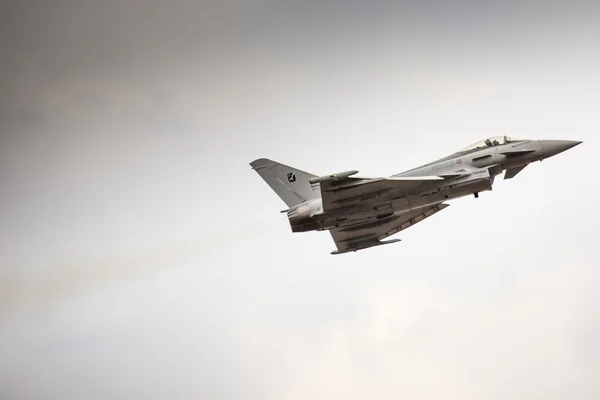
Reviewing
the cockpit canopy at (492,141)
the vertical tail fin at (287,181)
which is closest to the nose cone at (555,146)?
the cockpit canopy at (492,141)

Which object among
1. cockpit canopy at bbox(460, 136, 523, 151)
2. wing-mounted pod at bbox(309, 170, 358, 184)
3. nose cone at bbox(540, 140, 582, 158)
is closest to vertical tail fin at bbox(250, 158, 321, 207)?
wing-mounted pod at bbox(309, 170, 358, 184)

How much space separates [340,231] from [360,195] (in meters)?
5.75

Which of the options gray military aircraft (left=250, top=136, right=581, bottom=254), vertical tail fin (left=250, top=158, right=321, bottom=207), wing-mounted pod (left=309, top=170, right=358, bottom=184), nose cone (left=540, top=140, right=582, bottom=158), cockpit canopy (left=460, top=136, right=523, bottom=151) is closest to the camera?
wing-mounted pod (left=309, top=170, right=358, bottom=184)

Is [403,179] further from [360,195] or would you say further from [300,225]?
[300,225]

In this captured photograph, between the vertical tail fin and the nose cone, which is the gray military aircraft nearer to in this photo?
the nose cone

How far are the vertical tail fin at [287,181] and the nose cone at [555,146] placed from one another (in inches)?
460

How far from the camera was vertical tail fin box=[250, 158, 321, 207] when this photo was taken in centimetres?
4656

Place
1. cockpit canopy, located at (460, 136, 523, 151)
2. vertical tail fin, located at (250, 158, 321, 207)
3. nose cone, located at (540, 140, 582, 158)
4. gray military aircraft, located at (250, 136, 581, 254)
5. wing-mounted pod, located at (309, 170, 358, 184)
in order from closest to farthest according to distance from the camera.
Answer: wing-mounted pod, located at (309, 170, 358, 184) < gray military aircraft, located at (250, 136, 581, 254) < nose cone, located at (540, 140, 582, 158) < cockpit canopy, located at (460, 136, 523, 151) < vertical tail fin, located at (250, 158, 321, 207)

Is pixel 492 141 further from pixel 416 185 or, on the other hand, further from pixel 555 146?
pixel 416 185

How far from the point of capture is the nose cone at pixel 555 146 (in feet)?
143

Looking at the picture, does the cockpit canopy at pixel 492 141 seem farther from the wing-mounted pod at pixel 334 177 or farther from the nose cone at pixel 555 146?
the wing-mounted pod at pixel 334 177

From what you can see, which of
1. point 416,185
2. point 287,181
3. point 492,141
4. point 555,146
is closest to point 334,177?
point 416,185

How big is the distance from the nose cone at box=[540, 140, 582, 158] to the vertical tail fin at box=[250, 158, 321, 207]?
11.7 metres

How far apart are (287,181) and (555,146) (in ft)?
45.7
